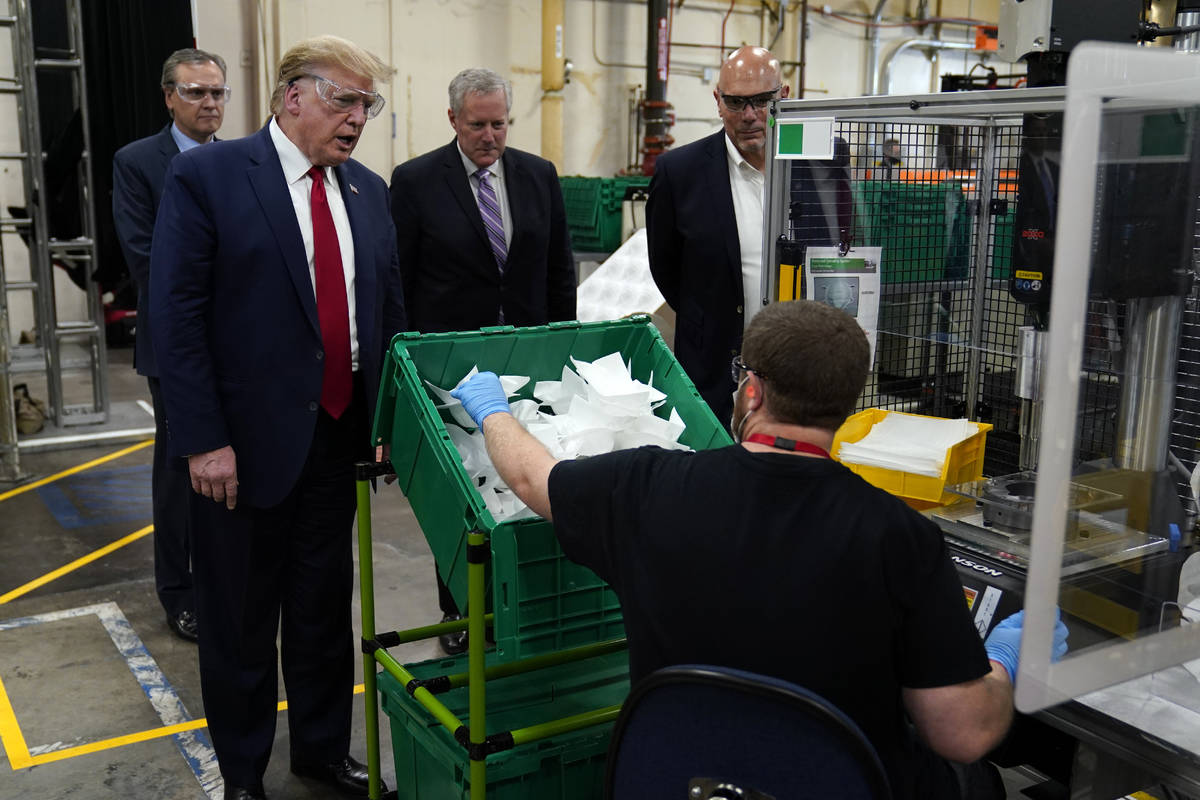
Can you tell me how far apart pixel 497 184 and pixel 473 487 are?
178 centimetres

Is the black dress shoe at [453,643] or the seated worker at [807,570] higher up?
the seated worker at [807,570]

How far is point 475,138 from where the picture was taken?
10.7 ft

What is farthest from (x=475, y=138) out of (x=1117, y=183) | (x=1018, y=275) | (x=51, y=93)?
(x=51, y=93)

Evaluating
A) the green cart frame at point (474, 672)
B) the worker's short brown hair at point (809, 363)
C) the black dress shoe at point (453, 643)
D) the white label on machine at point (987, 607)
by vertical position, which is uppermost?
the worker's short brown hair at point (809, 363)

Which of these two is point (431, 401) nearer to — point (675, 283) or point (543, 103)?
point (675, 283)

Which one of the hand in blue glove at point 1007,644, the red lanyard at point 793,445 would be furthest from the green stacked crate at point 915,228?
the red lanyard at point 793,445

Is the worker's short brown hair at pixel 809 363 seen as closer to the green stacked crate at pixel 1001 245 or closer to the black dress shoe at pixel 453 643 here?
the green stacked crate at pixel 1001 245

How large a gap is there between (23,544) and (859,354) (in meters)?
3.96

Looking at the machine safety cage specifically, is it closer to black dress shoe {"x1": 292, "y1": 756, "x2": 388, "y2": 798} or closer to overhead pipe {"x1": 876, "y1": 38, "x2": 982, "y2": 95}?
black dress shoe {"x1": 292, "y1": 756, "x2": 388, "y2": 798}

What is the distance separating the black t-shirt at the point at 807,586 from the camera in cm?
132

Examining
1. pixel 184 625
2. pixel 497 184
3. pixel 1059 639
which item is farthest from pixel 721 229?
pixel 184 625

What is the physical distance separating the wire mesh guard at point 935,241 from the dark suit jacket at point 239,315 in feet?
3.72

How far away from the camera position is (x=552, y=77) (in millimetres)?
8758

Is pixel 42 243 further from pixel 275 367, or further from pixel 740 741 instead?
pixel 740 741
